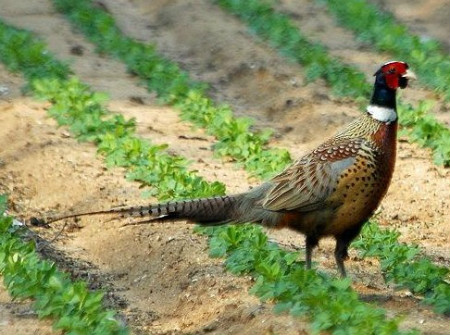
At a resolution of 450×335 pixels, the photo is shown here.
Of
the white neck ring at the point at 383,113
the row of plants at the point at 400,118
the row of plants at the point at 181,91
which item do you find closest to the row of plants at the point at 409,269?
the row of plants at the point at 400,118

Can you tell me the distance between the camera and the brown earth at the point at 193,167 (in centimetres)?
670

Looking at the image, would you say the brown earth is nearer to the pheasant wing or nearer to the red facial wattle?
the pheasant wing

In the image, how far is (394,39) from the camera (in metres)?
14.7

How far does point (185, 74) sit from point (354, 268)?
6.01m

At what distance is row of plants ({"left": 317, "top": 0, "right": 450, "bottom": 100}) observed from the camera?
13023 mm

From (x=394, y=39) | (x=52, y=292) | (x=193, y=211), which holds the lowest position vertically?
(x=52, y=292)

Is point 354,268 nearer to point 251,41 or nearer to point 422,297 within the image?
point 422,297

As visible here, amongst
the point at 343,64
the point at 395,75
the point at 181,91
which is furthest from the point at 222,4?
the point at 395,75

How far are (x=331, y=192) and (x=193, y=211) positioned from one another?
0.80 m

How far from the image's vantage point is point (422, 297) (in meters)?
6.72

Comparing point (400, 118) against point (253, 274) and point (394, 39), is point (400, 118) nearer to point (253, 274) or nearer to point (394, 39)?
point (394, 39)

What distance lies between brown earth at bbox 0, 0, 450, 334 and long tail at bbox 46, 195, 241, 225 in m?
0.40

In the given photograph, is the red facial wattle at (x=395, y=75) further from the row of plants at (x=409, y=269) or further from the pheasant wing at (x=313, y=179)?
the row of plants at (x=409, y=269)

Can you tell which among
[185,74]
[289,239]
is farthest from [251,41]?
[289,239]
